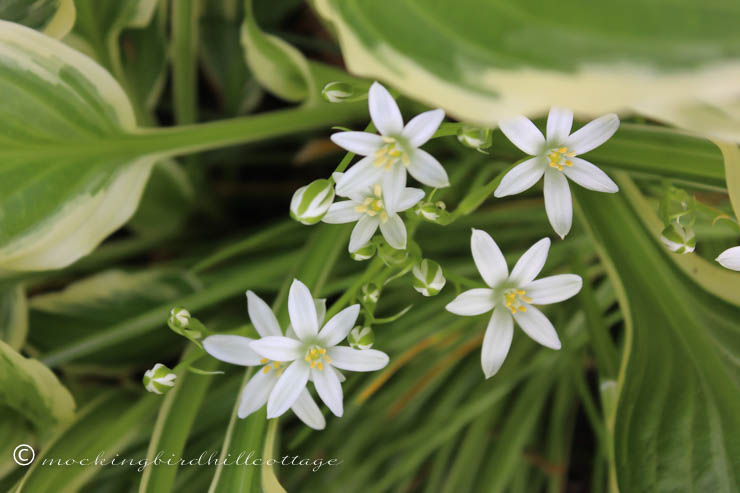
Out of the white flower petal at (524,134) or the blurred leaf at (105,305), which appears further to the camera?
the blurred leaf at (105,305)

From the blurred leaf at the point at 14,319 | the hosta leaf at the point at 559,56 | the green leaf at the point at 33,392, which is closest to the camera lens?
the hosta leaf at the point at 559,56

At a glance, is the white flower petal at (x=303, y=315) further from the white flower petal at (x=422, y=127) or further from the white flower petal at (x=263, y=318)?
the white flower petal at (x=422, y=127)

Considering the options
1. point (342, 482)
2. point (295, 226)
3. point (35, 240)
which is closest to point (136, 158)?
point (35, 240)

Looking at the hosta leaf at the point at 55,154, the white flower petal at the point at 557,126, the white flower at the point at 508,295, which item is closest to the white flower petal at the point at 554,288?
the white flower at the point at 508,295

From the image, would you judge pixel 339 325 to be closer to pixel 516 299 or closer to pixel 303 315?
pixel 303 315

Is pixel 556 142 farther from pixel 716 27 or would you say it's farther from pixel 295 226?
pixel 295 226

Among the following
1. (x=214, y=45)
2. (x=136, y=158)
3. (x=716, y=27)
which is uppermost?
(x=214, y=45)
